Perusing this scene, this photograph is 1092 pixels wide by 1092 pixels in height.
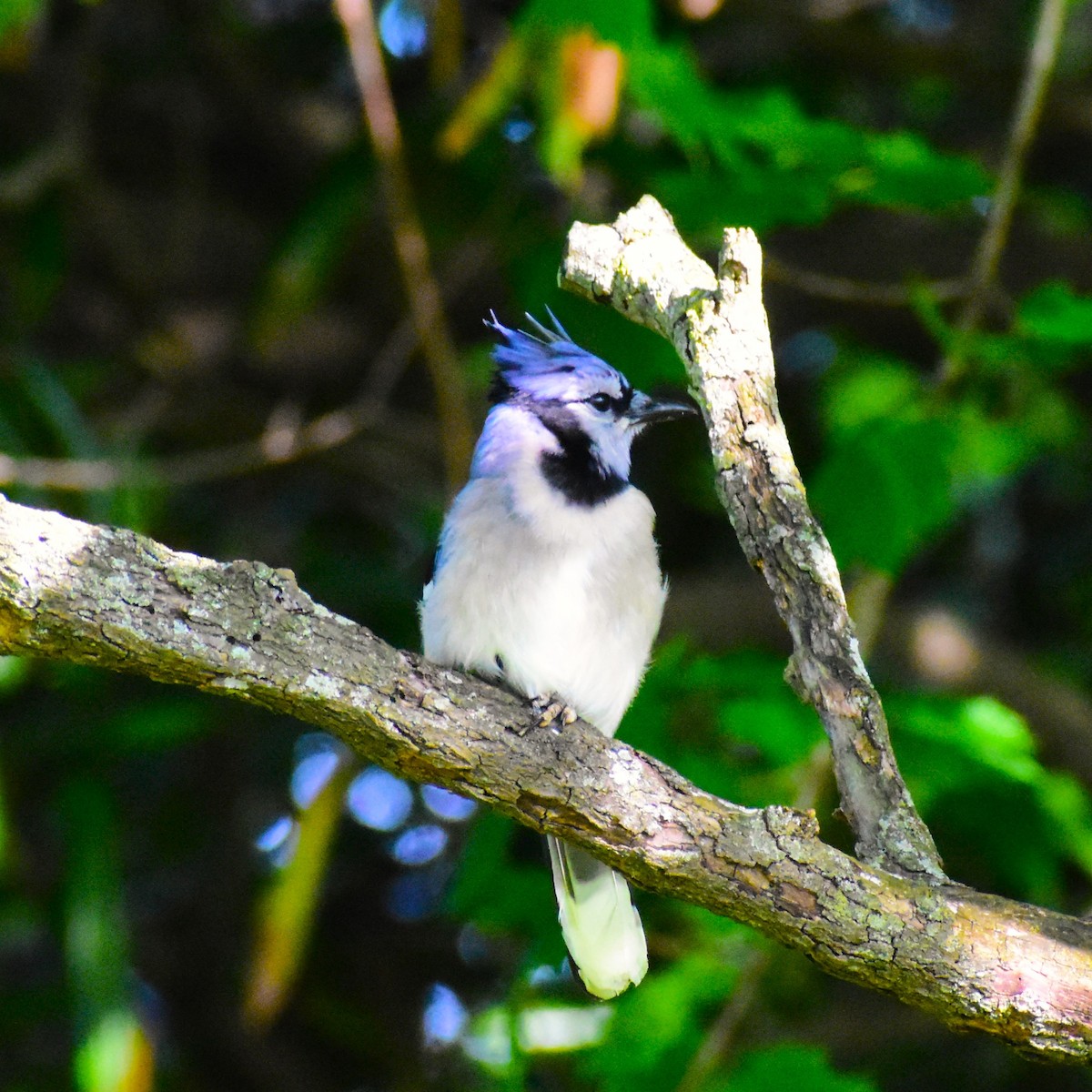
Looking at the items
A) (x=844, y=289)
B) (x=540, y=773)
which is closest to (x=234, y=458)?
(x=844, y=289)

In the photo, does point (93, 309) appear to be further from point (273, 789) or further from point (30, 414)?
point (273, 789)

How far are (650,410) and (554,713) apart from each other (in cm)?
133

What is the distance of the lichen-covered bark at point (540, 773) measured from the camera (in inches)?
84.1

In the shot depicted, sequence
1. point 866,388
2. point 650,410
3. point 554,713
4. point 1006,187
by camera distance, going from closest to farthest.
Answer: point 554,713
point 650,410
point 1006,187
point 866,388

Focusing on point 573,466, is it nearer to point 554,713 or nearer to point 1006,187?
point 554,713

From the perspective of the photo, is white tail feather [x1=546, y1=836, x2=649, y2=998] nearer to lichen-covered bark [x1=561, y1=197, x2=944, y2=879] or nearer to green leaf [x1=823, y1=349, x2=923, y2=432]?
lichen-covered bark [x1=561, y1=197, x2=944, y2=879]

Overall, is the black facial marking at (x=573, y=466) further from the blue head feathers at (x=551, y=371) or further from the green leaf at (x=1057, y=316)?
the green leaf at (x=1057, y=316)

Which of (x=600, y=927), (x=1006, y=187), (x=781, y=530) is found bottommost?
(x=600, y=927)

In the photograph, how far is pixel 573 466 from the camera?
3484mm

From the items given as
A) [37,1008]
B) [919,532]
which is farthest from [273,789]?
[919,532]

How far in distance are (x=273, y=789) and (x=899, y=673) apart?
8.09ft

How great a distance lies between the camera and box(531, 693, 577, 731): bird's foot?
245cm

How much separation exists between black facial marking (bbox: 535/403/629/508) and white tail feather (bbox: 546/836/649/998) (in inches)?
33.3

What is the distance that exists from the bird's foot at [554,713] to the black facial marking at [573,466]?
2.74 feet
